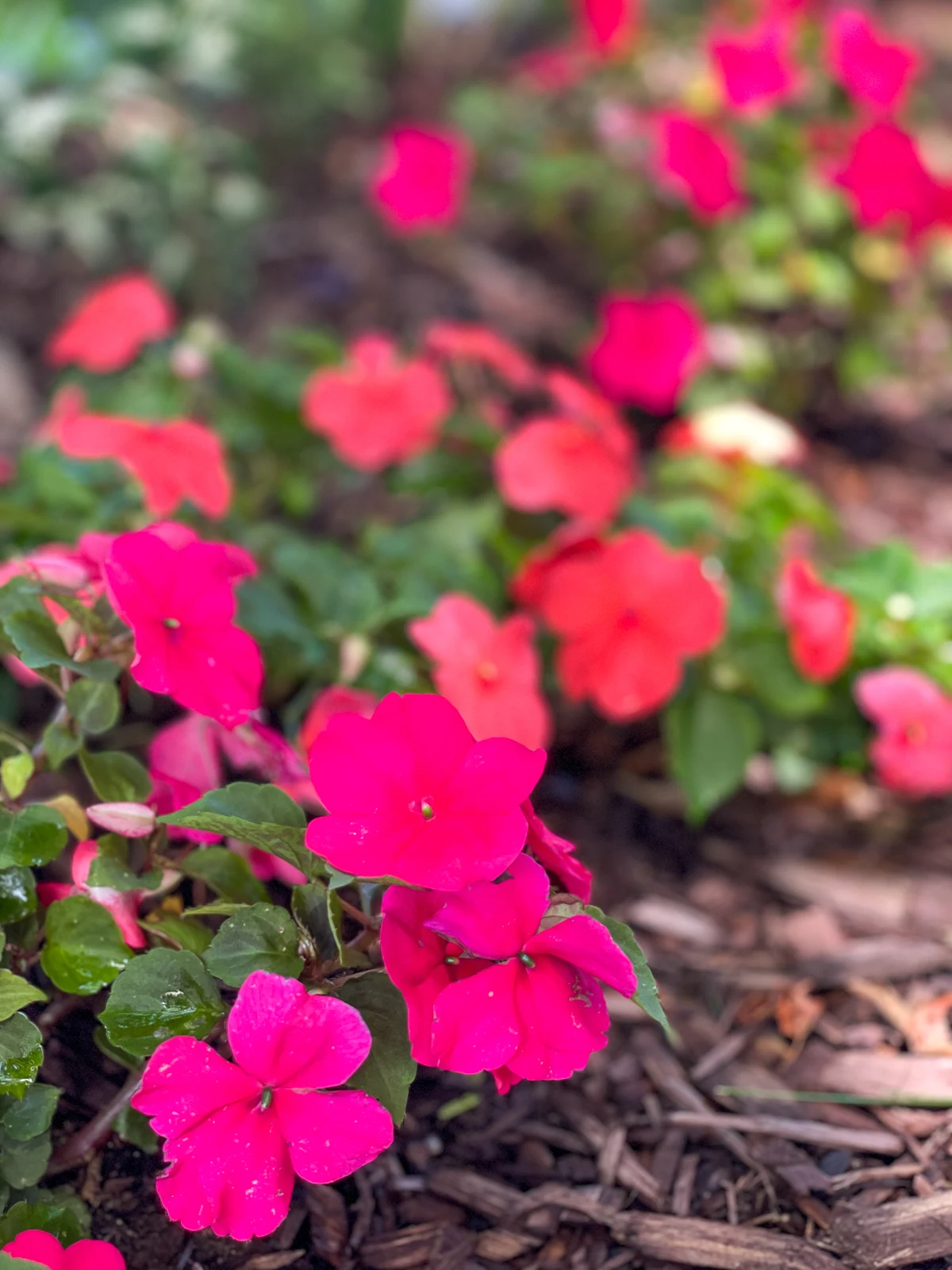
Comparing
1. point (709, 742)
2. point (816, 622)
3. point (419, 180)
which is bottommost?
point (709, 742)

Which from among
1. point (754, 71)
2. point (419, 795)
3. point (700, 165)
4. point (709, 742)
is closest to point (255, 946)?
point (419, 795)

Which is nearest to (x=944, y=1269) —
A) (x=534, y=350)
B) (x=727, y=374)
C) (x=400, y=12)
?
(x=727, y=374)

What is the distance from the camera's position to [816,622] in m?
1.80

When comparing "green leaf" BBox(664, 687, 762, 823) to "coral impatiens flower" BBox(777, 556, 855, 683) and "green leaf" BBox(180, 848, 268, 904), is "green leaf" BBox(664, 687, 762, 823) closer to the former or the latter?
"coral impatiens flower" BBox(777, 556, 855, 683)

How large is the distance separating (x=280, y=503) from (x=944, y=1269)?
1763mm

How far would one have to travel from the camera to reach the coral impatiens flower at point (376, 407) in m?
2.10

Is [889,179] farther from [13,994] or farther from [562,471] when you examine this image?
[13,994]

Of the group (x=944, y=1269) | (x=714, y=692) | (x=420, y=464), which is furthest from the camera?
(x=420, y=464)

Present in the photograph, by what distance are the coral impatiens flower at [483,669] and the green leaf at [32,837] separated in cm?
53

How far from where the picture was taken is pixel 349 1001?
1159mm

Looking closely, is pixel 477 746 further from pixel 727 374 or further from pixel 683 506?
pixel 727 374

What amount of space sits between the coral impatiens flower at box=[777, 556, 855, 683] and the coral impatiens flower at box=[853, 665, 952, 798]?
0.22 ft

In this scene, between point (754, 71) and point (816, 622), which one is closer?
point (816, 622)

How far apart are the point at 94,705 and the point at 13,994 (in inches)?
12.1
